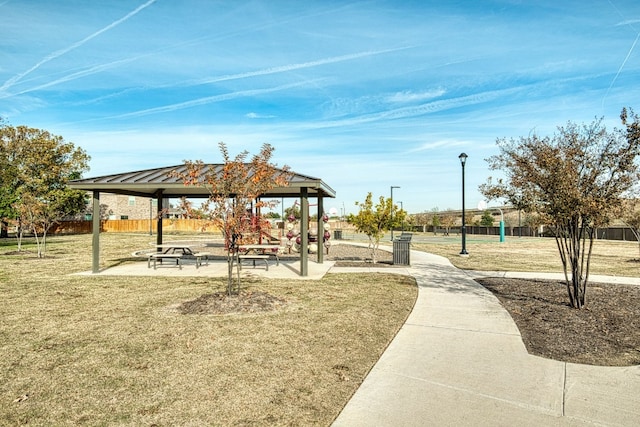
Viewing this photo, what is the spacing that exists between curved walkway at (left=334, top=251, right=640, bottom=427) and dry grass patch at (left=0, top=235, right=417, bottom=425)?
330 mm

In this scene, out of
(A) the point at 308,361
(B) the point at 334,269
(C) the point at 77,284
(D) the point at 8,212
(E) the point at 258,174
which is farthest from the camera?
(D) the point at 8,212

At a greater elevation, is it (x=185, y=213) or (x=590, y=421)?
(x=185, y=213)

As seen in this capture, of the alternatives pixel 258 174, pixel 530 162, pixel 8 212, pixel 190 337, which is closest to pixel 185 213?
pixel 258 174

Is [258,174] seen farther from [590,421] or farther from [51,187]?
[51,187]

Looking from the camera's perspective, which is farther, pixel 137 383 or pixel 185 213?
pixel 185 213

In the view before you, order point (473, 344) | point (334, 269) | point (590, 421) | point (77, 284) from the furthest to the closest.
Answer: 1. point (334, 269)
2. point (77, 284)
3. point (473, 344)
4. point (590, 421)

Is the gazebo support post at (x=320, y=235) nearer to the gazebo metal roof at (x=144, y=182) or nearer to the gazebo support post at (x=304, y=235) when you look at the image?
the gazebo metal roof at (x=144, y=182)

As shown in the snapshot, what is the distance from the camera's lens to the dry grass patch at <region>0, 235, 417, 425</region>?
391 centimetres

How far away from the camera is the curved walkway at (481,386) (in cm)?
368

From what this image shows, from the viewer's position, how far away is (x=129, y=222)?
178ft

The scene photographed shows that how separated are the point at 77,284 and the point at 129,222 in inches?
1845

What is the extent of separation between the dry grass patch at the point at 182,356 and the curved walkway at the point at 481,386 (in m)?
0.33

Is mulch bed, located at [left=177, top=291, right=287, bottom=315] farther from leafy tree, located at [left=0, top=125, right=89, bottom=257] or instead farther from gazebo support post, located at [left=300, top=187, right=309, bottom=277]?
leafy tree, located at [left=0, top=125, right=89, bottom=257]

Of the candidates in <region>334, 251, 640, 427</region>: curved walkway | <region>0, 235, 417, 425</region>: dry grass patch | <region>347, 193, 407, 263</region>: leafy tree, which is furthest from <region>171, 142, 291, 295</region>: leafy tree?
<region>347, 193, 407, 263</region>: leafy tree
